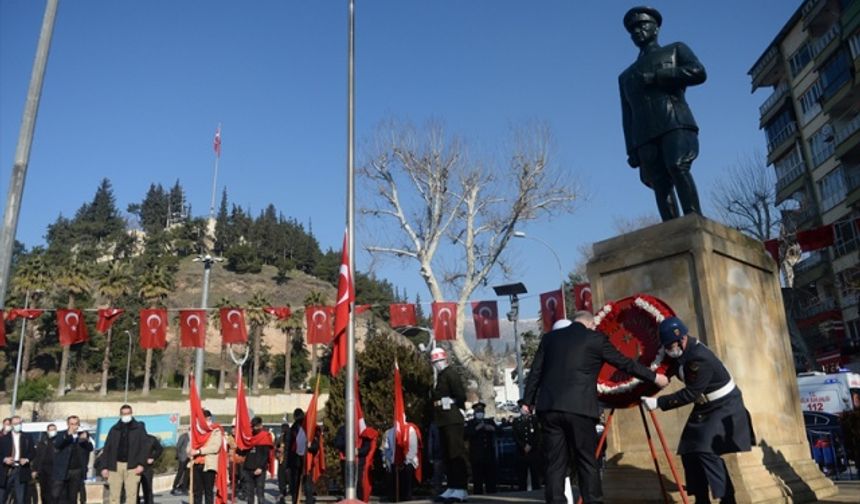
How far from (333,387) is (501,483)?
12.8ft

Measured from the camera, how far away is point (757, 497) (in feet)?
20.2

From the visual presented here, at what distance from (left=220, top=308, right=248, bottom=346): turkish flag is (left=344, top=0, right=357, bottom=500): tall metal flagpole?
1387cm

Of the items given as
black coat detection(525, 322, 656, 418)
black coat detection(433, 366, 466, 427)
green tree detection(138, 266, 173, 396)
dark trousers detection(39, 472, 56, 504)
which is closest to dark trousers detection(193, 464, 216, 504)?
dark trousers detection(39, 472, 56, 504)

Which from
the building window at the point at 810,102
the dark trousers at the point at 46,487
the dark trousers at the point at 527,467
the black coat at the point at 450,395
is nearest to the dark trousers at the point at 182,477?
the dark trousers at the point at 46,487

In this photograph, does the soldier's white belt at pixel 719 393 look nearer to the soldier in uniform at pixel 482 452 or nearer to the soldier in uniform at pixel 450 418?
the soldier in uniform at pixel 450 418

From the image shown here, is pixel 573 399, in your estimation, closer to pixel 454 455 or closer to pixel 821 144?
pixel 454 455

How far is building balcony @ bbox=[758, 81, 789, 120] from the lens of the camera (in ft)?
128

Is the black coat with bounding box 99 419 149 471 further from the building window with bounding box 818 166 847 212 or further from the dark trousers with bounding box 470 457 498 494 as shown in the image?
the building window with bounding box 818 166 847 212

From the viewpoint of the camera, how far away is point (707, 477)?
5328 millimetres

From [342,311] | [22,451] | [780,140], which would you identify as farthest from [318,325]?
[780,140]

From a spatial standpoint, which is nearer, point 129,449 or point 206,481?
point 129,449

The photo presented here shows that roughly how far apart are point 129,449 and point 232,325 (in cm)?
1285

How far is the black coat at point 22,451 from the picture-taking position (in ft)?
44.5

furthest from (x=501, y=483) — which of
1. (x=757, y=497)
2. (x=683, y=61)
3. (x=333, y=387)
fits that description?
(x=683, y=61)
